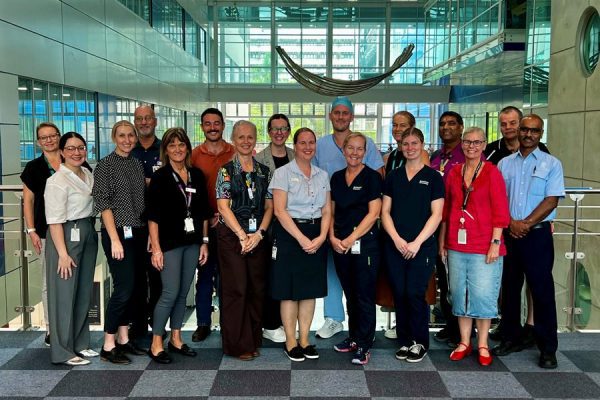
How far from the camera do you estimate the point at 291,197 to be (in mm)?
3775

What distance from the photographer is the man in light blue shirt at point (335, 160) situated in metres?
4.36

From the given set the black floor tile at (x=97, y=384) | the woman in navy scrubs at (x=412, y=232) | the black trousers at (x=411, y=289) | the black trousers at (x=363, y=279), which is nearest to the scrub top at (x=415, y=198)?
the woman in navy scrubs at (x=412, y=232)

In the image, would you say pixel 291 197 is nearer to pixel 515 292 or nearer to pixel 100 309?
pixel 515 292

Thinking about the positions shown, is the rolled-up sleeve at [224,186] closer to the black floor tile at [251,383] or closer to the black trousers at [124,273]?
the black trousers at [124,273]

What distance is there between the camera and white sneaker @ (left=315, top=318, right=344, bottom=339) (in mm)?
4371

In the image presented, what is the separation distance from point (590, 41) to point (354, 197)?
20.9ft

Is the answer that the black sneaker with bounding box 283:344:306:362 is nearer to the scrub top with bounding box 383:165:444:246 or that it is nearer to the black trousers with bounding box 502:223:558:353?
the scrub top with bounding box 383:165:444:246

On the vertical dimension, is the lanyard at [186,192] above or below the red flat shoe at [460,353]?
above

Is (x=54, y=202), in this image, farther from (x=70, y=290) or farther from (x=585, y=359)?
(x=585, y=359)

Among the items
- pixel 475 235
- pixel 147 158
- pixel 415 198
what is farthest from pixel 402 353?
pixel 147 158

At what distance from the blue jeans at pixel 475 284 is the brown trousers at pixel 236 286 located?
132cm

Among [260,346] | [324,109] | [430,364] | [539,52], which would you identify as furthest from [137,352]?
[324,109]

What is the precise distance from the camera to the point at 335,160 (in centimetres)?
438

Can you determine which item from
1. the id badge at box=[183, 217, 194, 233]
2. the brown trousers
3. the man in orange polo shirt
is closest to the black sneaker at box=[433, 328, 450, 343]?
the brown trousers
